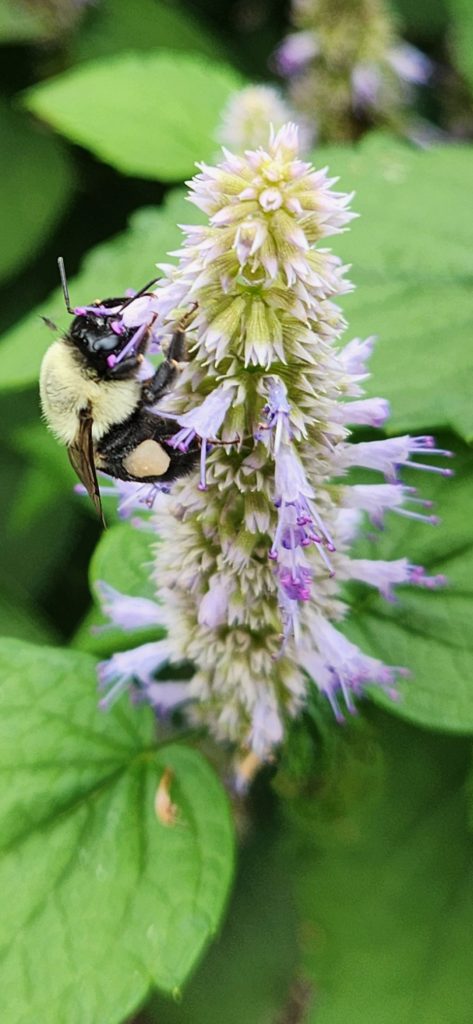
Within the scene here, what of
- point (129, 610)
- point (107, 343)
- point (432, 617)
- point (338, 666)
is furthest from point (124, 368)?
point (432, 617)

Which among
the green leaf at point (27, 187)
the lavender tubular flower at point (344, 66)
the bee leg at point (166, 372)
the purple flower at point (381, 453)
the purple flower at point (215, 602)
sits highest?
the lavender tubular flower at point (344, 66)

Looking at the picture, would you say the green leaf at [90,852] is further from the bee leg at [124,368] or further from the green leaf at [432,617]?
the bee leg at [124,368]

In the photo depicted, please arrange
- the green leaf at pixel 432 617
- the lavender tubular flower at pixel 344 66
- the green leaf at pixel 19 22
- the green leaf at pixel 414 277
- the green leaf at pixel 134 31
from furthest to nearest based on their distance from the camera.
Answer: the green leaf at pixel 134 31
the green leaf at pixel 19 22
the lavender tubular flower at pixel 344 66
the green leaf at pixel 414 277
the green leaf at pixel 432 617

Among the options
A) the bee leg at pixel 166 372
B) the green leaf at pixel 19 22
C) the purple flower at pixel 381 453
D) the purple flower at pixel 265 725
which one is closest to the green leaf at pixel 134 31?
the green leaf at pixel 19 22

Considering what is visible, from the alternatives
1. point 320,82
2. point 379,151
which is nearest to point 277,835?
point 379,151

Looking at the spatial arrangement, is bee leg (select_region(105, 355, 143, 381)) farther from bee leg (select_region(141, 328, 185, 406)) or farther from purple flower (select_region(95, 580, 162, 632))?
purple flower (select_region(95, 580, 162, 632))

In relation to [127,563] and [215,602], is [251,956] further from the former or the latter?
[215,602]

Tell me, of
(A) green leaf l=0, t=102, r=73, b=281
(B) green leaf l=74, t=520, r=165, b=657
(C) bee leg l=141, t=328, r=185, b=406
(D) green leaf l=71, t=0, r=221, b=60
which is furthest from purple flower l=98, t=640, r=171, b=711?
(D) green leaf l=71, t=0, r=221, b=60
